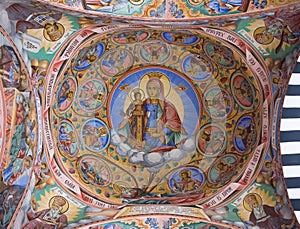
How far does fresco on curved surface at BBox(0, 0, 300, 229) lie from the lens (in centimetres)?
1124

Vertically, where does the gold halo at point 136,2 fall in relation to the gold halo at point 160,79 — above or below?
above

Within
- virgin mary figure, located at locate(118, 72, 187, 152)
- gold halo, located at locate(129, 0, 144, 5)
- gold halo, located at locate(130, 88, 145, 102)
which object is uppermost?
gold halo, located at locate(129, 0, 144, 5)

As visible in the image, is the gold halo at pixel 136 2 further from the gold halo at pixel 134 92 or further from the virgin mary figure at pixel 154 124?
the gold halo at pixel 134 92

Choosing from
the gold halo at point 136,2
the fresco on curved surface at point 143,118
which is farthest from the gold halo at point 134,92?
the gold halo at point 136,2

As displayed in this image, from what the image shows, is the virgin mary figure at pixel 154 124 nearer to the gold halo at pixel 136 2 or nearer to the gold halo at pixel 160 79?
the gold halo at pixel 160 79

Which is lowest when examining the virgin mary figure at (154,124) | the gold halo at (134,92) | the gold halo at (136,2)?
the virgin mary figure at (154,124)

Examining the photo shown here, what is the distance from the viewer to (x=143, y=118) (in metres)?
13.8

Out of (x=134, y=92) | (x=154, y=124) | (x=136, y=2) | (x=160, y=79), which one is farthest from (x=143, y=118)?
(x=136, y=2)

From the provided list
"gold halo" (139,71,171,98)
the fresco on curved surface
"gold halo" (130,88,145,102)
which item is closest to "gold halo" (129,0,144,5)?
the fresco on curved surface

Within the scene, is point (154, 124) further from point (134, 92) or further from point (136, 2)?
point (136, 2)

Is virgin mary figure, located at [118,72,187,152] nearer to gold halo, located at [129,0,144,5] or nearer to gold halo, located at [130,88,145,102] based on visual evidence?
gold halo, located at [130,88,145,102]

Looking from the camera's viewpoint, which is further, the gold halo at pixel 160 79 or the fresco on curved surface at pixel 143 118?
the gold halo at pixel 160 79

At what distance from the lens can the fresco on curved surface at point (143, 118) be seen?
36.9 feet

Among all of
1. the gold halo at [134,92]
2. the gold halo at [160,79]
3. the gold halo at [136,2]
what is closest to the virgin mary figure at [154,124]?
the gold halo at [160,79]
